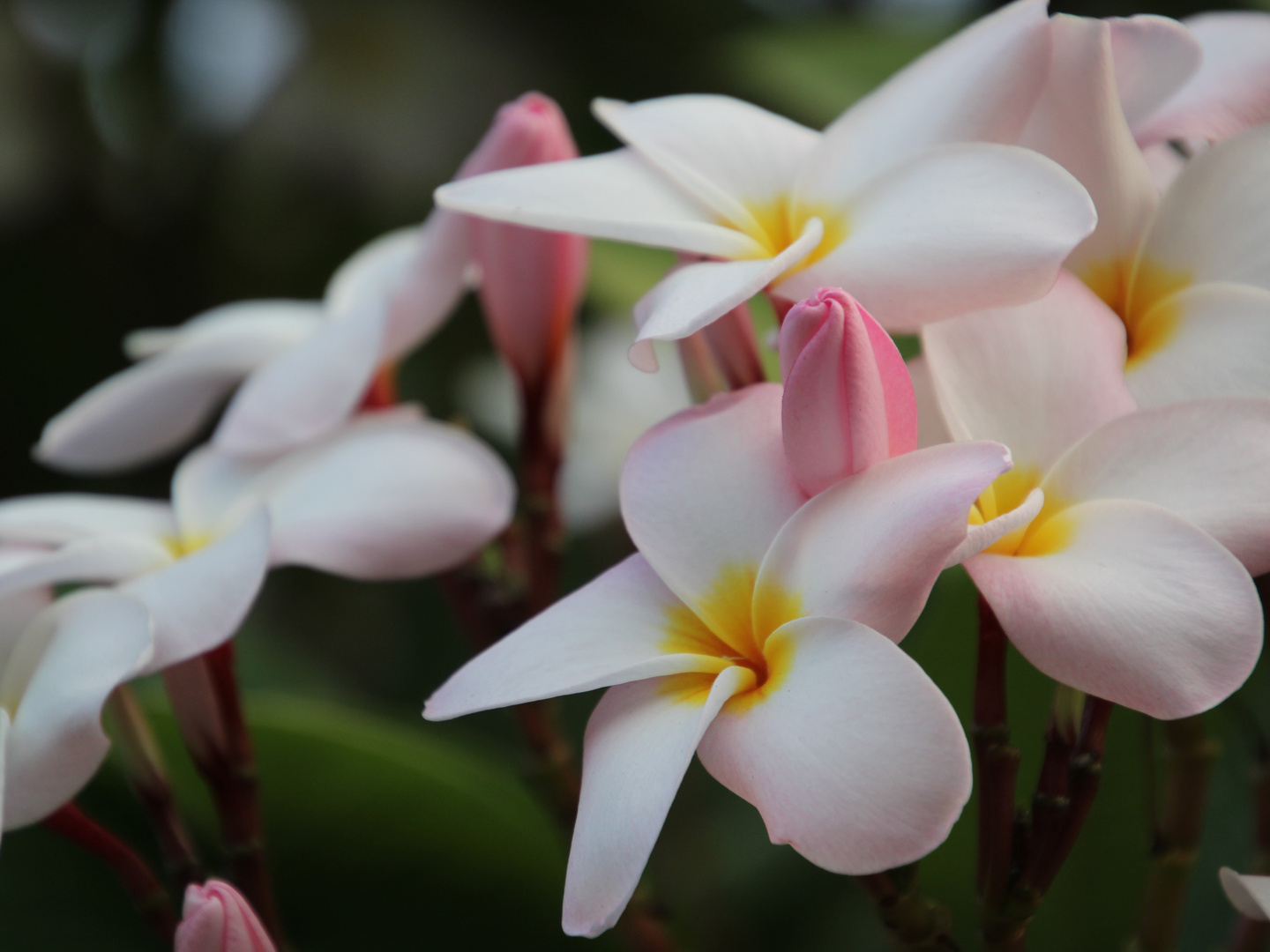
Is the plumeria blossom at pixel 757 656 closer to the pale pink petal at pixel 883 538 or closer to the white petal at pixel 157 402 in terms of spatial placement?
the pale pink petal at pixel 883 538

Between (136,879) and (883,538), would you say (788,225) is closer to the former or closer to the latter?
(883,538)

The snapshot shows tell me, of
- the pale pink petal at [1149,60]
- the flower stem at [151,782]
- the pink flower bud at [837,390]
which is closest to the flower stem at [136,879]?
the flower stem at [151,782]

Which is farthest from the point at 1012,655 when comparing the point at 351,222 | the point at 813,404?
the point at 351,222

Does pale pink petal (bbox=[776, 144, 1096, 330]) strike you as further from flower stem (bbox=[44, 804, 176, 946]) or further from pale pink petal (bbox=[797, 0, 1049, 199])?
flower stem (bbox=[44, 804, 176, 946])

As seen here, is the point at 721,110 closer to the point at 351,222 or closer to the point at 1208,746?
the point at 1208,746

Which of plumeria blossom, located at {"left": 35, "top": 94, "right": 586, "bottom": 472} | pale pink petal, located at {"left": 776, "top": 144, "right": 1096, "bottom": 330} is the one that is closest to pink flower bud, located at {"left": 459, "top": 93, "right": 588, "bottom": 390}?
plumeria blossom, located at {"left": 35, "top": 94, "right": 586, "bottom": 472}

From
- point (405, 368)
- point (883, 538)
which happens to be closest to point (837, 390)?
point (883, 538)
